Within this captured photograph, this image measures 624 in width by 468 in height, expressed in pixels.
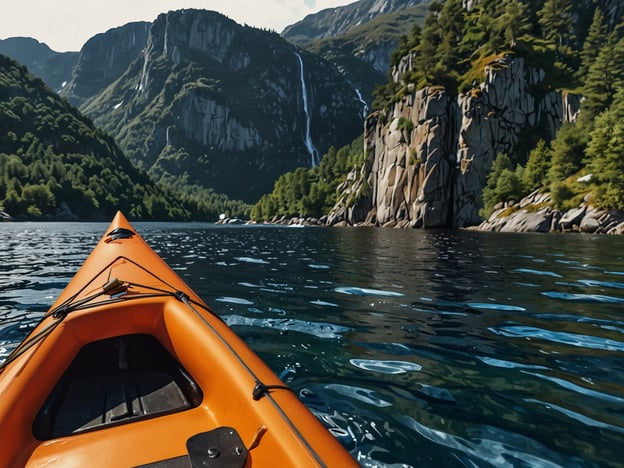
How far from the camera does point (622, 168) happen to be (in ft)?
129

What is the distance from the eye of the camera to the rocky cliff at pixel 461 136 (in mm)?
62125

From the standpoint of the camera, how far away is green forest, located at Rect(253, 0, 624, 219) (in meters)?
43.6

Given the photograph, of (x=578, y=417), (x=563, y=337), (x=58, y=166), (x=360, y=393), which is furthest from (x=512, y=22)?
(x=58, y=166)

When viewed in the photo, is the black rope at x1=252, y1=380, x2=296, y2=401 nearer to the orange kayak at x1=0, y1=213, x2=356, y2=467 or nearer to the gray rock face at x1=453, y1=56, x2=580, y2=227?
the orange kayak at x1=0, y1=213, x2=356, y2=467

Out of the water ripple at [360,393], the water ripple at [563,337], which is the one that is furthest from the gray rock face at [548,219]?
the water ripple at [360,393]

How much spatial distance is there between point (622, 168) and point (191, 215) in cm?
14335

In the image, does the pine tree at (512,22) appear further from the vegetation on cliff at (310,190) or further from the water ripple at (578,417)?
the water ripple at (578,417)

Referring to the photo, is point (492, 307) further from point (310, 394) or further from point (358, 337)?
point (310, 394)

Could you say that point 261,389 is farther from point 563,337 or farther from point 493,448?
point 563,337

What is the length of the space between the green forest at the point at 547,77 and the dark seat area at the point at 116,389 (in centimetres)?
4809

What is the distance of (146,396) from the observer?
3518 millimetres

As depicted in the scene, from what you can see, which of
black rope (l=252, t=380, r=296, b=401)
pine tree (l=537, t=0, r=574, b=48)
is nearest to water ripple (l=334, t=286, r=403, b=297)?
black rope (l=252, t=380, r=296, b=401)

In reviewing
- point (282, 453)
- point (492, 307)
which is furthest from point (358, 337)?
point (282, 453)

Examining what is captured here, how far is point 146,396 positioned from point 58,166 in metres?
139
